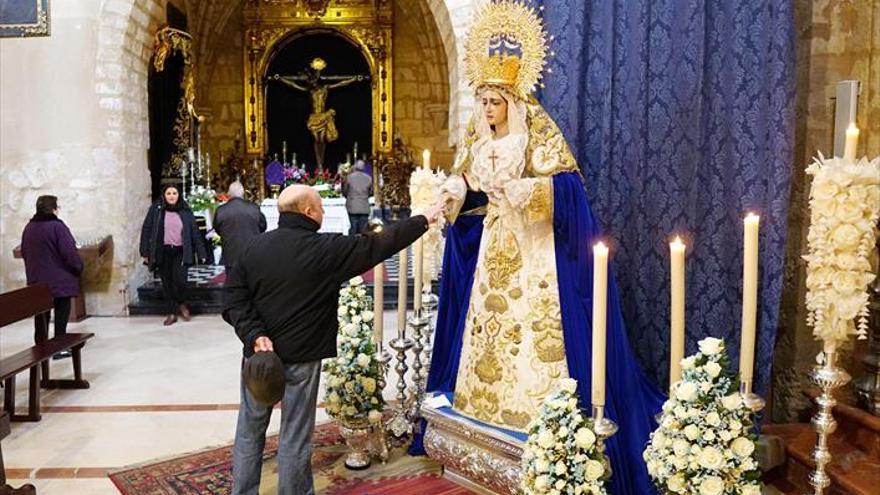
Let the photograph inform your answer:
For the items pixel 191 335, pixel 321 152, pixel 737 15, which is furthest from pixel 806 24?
pixel 321 152

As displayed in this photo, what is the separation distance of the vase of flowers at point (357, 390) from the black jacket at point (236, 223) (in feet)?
13.2

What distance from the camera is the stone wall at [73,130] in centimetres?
876

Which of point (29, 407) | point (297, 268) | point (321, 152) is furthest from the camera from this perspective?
point (321, 152)

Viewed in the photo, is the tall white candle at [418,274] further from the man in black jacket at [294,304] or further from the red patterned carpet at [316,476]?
the red patterned carpet at [316,476]

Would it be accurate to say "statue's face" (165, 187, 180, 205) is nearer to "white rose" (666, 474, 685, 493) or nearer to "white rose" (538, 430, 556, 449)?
"white rose" (538, 430, 556, 449)

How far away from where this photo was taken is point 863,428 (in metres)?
3.49

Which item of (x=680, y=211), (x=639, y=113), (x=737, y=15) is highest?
(x=737, y=15)

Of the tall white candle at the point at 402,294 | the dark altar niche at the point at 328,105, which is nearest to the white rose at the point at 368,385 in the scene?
the tall white candle at the point at 402,294

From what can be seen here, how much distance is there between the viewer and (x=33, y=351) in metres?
5.32

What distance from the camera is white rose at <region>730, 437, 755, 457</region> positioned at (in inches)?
102

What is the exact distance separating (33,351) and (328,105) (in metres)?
10.8

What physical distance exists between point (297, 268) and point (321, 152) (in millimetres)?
12475

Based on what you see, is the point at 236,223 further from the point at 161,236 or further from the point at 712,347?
the point at 712,347

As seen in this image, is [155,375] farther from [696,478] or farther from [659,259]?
[696,478]
